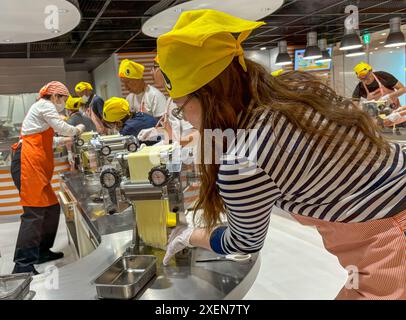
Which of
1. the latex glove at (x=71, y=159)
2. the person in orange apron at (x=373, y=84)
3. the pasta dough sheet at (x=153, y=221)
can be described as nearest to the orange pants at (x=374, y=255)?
the pasta dough sheet at (x=153, y=221)

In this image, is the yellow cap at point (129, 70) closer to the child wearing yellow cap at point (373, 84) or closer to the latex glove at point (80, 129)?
the latex glove at point (80, 129)

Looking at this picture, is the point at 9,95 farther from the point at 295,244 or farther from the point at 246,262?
the point at 246,262

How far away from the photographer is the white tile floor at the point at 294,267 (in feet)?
6.27

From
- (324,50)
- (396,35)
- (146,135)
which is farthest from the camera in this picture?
(324,50)

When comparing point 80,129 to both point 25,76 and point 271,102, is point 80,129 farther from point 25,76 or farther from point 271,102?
point 271,102

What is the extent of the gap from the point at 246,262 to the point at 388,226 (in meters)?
0.53

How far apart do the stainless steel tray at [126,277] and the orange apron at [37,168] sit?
223cm

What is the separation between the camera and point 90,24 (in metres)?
5.75

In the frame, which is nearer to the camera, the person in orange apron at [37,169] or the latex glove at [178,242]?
the latex glove at [178,242]

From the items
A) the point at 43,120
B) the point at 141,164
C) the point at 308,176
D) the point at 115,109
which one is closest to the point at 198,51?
the point at 308,176

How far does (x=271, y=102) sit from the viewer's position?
756mm

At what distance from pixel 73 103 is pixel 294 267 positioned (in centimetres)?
280

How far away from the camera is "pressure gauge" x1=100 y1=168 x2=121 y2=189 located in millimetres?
1407
